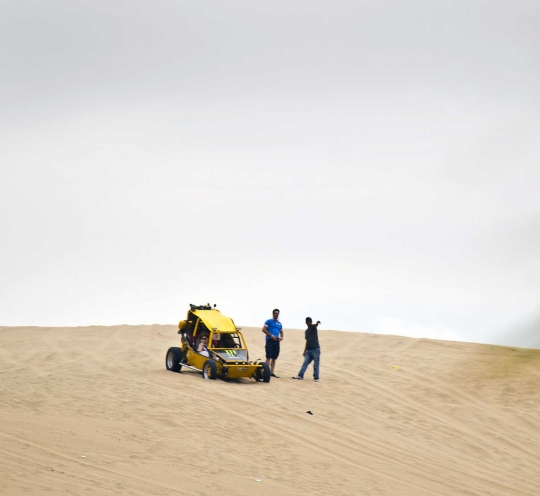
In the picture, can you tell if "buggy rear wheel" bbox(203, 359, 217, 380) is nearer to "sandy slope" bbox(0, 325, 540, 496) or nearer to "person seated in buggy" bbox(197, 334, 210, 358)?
"person seated in buggy" bbox(197, 334, 210, 358)

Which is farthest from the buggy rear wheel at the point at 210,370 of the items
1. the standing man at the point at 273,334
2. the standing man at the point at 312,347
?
the standing man at the point at 312,347

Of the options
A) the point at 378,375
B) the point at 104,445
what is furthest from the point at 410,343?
the point at 104,445

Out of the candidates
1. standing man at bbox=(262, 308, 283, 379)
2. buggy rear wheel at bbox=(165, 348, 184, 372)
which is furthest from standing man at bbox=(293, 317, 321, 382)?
buggy rear wheel at bbox=(165, 348, 184, 372)

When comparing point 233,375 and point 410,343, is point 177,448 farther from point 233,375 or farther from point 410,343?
point 410,343

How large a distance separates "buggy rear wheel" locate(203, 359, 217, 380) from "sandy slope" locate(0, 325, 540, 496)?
0.42 metres

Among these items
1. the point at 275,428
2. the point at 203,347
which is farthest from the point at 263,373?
the point at 275,428

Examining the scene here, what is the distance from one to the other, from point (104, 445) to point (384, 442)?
524 cm

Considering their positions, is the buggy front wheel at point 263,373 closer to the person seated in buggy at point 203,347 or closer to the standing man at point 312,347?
the standing man at point 312,347

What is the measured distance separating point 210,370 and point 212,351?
50 cm

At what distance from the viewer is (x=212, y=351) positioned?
731 inches

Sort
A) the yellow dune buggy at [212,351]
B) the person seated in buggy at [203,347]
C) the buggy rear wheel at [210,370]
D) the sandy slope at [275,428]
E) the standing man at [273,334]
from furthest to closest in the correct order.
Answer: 1. the standing man at [273,334]
2. the person seated in buggy at [203,347]
3. the yellow dune buggy at [212,351]
4. the buggy rear wheel at [210,370]
5. the sandy slope at [275,428]

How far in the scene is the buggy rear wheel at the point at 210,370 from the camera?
59.8 ft

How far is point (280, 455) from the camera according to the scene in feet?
40.0

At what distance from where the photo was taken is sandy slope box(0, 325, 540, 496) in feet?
34.5
